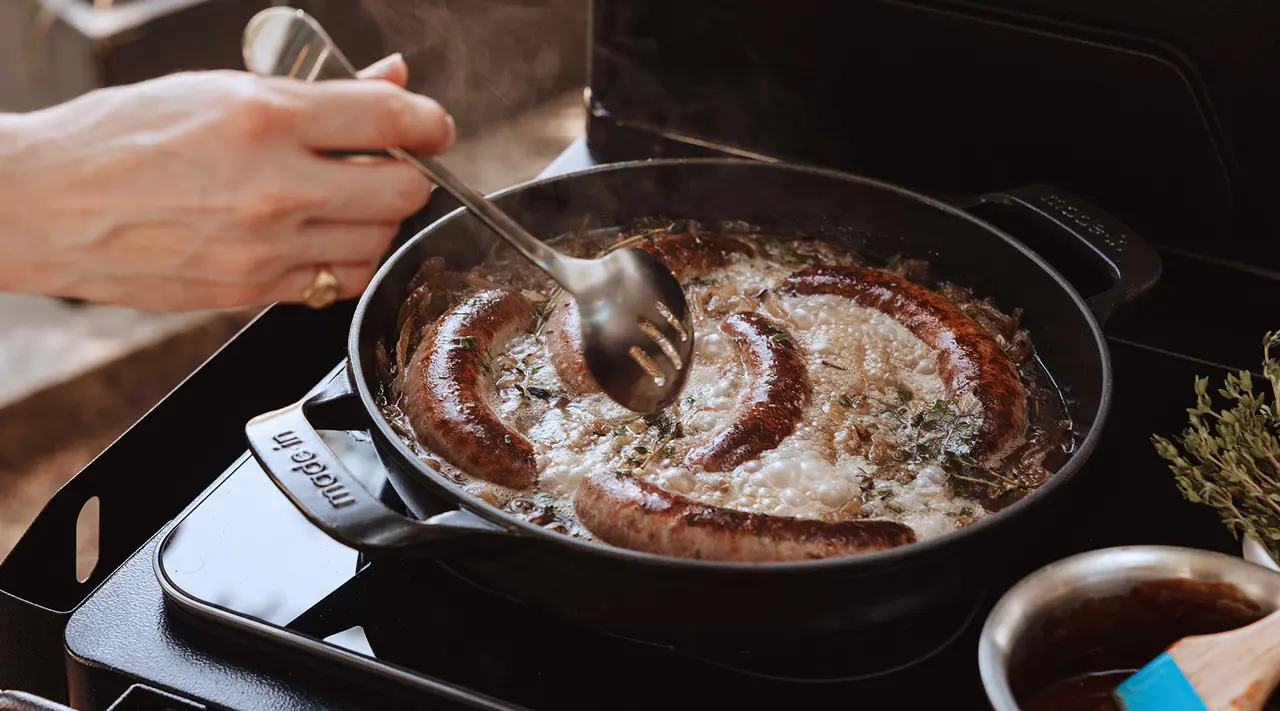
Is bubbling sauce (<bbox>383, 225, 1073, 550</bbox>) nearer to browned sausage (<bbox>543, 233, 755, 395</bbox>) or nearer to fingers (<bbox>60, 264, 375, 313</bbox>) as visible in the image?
browned sausage (<bbox>543, 233, 755, 395</bbox>)

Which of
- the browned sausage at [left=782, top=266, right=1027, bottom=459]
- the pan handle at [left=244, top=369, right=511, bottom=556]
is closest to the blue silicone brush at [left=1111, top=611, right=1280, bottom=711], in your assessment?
the browned sausage at [left=782, top=266, right=1027, bottom=459]

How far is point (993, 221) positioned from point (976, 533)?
103 centimetres

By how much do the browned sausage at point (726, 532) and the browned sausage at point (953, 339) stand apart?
362 mm

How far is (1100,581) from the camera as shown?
1.27 m

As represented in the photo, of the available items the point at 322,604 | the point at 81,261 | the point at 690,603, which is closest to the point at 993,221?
the point at 690,603

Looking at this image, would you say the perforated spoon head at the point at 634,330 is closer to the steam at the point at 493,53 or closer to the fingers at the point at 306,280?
the fingers at the point at 306,280

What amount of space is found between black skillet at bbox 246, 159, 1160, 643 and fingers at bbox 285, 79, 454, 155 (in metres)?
0.34

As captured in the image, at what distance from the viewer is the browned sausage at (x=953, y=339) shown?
1667mm

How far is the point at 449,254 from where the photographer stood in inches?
77.6

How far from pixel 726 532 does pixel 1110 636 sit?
0.46 metres

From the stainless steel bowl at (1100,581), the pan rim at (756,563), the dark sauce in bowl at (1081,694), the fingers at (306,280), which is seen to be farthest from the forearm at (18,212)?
the dark sauce in bowl at (1081,694)

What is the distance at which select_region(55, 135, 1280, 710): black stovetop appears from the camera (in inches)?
53.9

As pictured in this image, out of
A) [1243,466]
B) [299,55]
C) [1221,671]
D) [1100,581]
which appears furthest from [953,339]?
[299,55]

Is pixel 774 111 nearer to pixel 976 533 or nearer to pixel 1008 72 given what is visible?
pixel 1008 72
